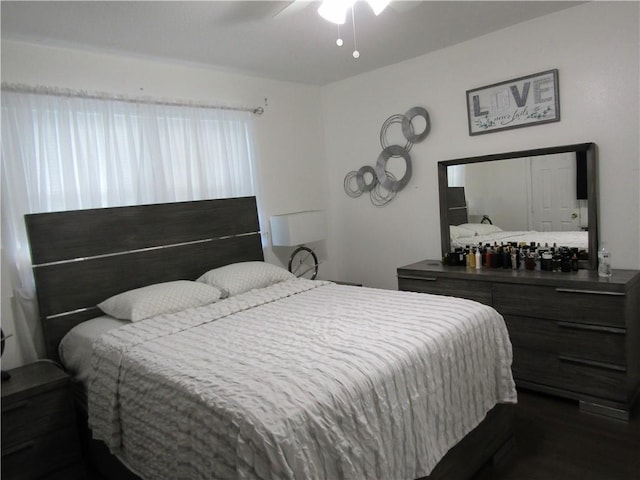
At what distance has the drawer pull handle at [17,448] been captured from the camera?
1930 mm

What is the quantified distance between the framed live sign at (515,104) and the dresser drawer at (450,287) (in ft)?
3.84

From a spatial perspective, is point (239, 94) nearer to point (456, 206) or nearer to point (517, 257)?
point (456, 206)

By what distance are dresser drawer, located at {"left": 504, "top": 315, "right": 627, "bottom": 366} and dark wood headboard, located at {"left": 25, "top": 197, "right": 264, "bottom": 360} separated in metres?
2.08

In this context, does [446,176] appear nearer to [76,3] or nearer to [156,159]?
[156,159]

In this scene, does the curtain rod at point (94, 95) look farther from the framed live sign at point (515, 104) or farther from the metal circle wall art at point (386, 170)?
the framed live sign at point (515, 104)

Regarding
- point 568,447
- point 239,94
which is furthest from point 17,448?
point 239,94

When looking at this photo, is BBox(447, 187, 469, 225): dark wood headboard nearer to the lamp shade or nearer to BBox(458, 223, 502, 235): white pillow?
BBox(458, 223, 502, 235): white pillow

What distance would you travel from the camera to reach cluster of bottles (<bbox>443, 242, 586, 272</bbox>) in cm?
271

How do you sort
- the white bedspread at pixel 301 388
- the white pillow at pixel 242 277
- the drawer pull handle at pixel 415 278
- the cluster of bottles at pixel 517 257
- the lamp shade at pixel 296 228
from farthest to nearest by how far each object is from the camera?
the lamp shade at pixel 296 228, the drawer pull handle at pixel 415 278, the white pillow at pixel 242 277, the cluster of bottles at pixel 517 257, the white bedspread at pixel 301 388

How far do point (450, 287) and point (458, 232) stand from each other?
58 cm

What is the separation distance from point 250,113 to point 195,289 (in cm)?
169

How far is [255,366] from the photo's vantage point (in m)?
1.58

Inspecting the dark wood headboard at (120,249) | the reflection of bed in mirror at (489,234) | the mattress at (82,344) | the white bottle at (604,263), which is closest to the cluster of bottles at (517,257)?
the reflection of bed in mirror at (489,234)

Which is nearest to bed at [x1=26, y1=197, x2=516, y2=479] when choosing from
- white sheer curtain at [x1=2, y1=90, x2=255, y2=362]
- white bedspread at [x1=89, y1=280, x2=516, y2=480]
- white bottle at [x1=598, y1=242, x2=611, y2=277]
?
white bedspread at [x1=89, y1=280, x2=516, y2=480]
